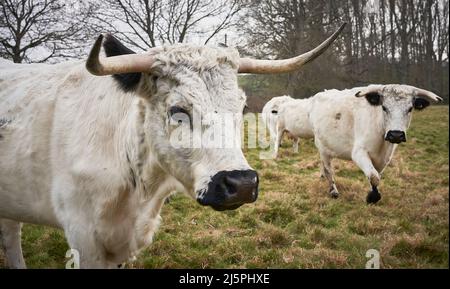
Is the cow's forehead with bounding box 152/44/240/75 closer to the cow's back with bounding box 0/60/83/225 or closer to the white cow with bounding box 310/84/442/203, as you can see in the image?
the cow's back with bounding box 0/60/83/225

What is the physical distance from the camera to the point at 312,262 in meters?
3.88

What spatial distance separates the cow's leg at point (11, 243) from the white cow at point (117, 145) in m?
0.77

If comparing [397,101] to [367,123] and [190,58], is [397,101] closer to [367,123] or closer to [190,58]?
[367,123]

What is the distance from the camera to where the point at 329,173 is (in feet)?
23.4

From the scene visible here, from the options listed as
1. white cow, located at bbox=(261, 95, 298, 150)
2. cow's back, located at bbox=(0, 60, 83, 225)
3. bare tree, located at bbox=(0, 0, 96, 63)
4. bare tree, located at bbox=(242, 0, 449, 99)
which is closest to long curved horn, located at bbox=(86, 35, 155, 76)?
cow's back, located at bbox=(0, 60, 83, 225)

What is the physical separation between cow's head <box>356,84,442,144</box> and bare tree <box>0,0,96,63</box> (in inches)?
178

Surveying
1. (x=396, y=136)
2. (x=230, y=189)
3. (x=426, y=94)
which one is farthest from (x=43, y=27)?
(x=426, y=94)

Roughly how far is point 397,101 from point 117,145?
4956 mm

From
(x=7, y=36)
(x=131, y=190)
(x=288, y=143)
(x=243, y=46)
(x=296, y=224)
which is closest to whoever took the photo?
(x=131, y=190)

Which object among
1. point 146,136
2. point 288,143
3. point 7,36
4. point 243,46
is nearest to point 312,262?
point 146,136

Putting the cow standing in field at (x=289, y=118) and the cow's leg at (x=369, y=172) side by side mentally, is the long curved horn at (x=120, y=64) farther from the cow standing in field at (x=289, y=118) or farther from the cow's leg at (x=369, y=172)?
the cow standing in field at (x=289, y=118)

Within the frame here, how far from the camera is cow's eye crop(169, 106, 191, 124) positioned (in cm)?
211
